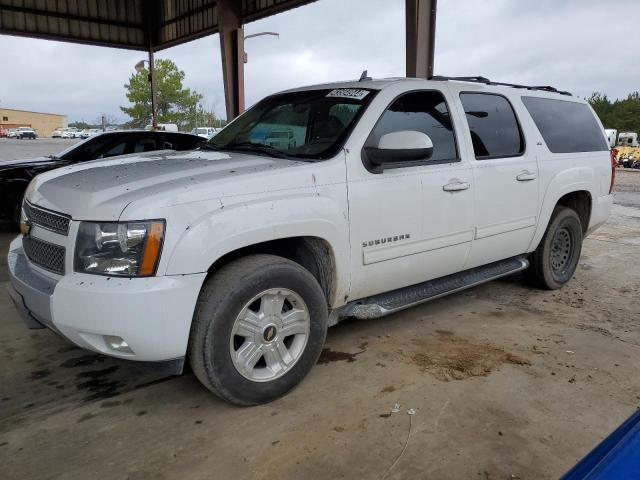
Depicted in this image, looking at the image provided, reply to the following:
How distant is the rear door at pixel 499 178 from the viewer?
12.3ft

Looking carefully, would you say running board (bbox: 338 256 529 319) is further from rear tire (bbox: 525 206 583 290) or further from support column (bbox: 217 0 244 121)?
support column (bbox: 217 0 244 121)

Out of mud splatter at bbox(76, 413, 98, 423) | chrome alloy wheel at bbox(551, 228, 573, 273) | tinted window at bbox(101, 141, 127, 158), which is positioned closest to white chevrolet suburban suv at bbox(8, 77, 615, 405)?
mud splatter at bbox(76, 413, 98, 423)

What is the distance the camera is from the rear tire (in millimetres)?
4711

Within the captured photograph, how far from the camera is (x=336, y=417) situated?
268 cm

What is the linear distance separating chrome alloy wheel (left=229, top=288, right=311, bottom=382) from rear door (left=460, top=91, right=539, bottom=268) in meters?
1.63

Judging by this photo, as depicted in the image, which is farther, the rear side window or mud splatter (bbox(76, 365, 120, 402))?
the rear side window

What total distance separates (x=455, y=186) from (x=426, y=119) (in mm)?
514

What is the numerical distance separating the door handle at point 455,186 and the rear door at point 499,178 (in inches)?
5.4

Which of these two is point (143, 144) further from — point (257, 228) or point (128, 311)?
point (128, 311)

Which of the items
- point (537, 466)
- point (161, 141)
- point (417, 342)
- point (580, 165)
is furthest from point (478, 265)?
point (161, 141)

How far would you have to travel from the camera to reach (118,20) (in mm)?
16156

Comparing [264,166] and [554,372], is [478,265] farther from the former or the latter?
[264,166]

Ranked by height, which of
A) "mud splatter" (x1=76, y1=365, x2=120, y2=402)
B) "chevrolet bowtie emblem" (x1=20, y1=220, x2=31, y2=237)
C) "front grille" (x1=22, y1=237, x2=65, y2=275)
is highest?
"chevrolet bowtie emblem" (x1=20, y1=220, x2=31, y2=237)

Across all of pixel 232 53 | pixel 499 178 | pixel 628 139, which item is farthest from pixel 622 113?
pixel 499 178
